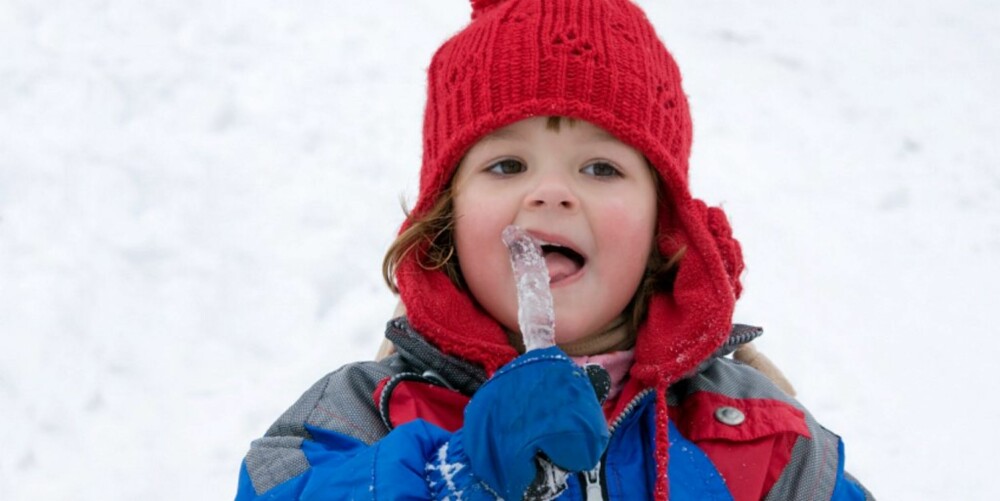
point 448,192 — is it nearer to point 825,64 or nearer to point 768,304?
point 768,304

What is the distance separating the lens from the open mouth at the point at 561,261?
2.10 m

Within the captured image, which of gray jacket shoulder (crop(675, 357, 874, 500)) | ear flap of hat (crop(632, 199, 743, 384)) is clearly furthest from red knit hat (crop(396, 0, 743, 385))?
gray jacket shoulder (crop(675, 357, 874, 500))

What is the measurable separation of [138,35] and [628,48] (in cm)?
348

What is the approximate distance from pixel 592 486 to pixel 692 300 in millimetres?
459

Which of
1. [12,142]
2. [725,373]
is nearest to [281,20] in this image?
[12,142]

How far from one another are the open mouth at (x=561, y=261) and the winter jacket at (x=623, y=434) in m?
0.26

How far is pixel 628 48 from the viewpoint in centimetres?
→ 230

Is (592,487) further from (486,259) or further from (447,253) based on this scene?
(447,253)

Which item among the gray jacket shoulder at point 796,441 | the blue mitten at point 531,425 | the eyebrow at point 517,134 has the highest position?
the eyebrow at point 517,134

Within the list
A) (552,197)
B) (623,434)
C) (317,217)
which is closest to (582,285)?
(552,197)

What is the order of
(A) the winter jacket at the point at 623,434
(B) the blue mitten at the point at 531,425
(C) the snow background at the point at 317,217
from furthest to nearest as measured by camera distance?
(C) the snow background at the point at 317,217 < (A) the winter jacket at the point at 623,434 < (B) the blue mitten at the point at 531,425

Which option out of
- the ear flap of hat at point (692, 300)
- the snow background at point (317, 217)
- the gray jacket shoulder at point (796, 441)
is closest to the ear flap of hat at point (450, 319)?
the ear flap of hat at point (692, 300)

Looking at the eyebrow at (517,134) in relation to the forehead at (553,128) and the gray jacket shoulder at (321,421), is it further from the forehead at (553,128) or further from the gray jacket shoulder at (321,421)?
the gray jacket shoulder at (321,421)

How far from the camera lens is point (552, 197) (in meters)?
2.04
